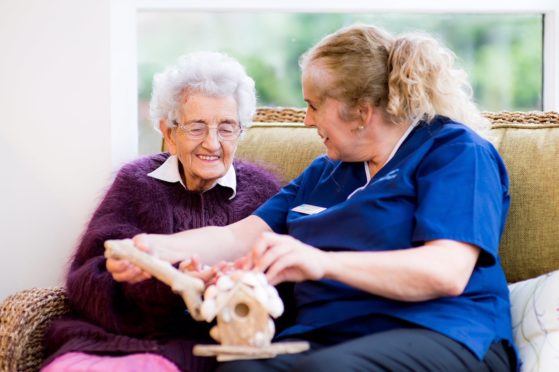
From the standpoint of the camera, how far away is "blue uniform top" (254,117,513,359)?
5.80ft

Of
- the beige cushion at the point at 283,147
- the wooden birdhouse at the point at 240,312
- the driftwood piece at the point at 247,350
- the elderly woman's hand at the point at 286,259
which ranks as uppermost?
the beige cushion at the point at 283,147

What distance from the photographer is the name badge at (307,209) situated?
210 centimetres

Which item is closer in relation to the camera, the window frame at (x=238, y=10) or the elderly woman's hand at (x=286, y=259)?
the elderly woman's hand at (x=286, y=259)

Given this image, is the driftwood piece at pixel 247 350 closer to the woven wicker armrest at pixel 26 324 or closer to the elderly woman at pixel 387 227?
the elderly woman at pixel 387 227

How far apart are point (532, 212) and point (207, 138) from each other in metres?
0.88

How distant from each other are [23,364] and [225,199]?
70 cm

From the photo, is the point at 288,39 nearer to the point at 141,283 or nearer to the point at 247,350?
the point at 141,283

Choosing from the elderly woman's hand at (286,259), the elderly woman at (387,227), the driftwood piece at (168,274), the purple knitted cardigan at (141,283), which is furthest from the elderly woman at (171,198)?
the elderly woman's hand at (286,259)

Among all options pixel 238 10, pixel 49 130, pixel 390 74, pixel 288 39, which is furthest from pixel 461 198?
pixel 288 39

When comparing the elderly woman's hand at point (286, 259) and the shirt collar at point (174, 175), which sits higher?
the shirt collar at point (174, 175)

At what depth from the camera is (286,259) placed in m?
1.66

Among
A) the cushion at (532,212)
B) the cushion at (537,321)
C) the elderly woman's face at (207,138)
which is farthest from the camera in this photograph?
the elderly woman's face at (207,138)

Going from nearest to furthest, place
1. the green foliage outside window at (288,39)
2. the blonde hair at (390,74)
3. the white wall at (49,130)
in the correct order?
the blonde hair at (390,74)
the white wall at (49,130)
the green foliage outside window at (288,39)

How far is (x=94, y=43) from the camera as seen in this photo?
9.29 feet
